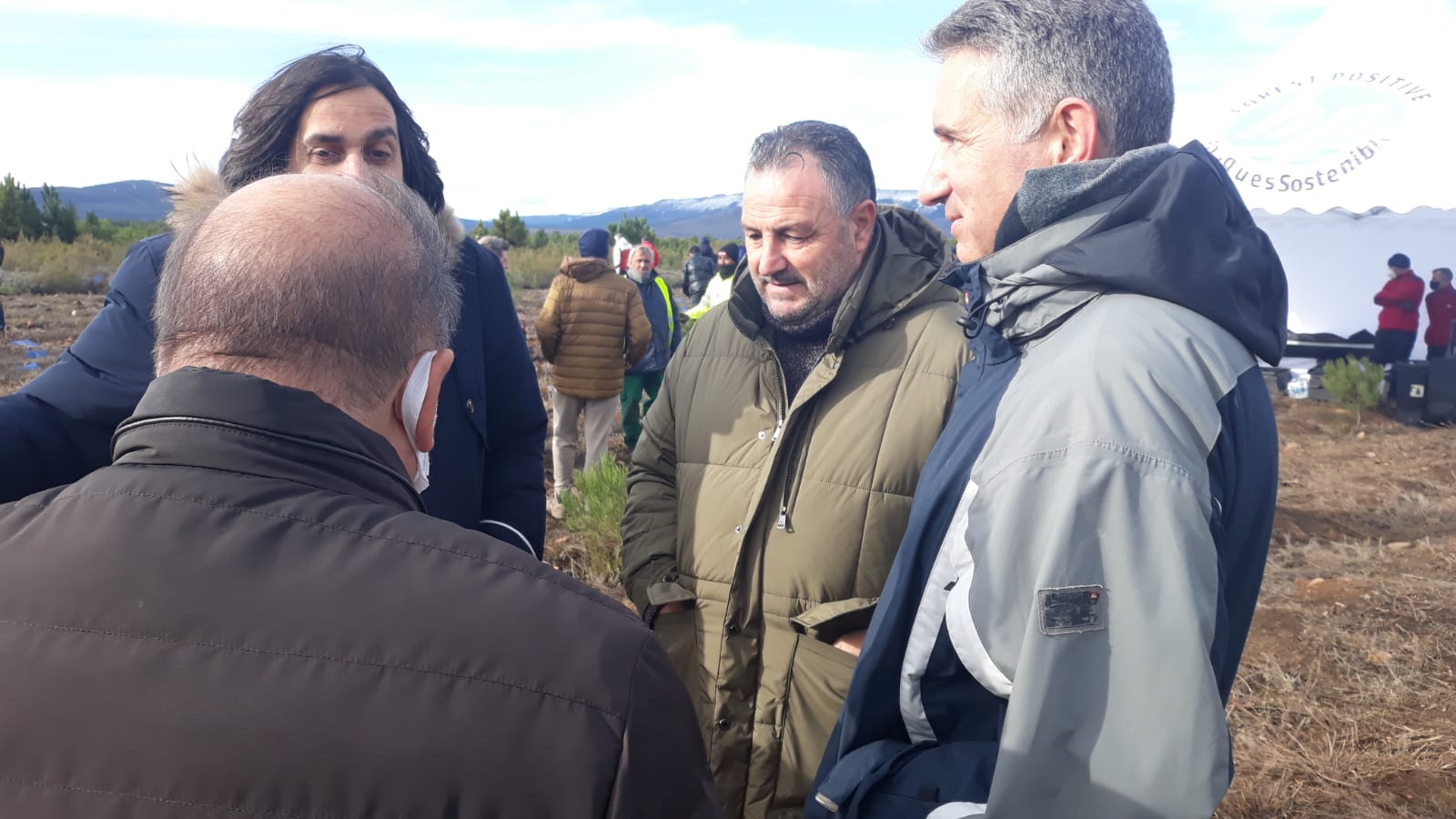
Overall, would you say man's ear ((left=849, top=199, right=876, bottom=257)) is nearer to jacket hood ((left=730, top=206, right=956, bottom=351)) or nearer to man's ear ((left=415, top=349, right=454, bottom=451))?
jacket hood ((left=730, top=206, right=956, bottom=351))

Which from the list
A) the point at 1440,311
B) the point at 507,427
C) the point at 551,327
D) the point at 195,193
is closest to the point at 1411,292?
the point at 1440,311

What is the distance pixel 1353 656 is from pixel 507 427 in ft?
12.1

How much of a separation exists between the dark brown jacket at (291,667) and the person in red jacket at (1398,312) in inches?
482

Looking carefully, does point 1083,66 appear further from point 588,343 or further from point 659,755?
point 588,343

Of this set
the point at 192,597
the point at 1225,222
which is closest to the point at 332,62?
the point at 192,597

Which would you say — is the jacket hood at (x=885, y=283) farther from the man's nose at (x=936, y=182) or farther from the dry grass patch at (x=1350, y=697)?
the dry grass patch at (x=1350, y=697)

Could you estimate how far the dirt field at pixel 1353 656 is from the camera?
9.84ft

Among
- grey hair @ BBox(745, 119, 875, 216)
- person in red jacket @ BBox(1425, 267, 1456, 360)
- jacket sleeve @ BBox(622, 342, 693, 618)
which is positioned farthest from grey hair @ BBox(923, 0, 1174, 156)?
person in red jacket @ BBox(1425, 267, 1456, 360)

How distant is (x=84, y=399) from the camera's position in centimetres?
162

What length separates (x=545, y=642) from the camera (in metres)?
0.81

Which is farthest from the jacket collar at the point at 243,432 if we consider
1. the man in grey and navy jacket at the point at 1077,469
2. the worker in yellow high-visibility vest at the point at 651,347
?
the worker in yellow high-visibility vest at the point at 651,347

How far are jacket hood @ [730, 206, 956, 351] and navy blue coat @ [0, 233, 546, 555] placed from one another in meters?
0.55

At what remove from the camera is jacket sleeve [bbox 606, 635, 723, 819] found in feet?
2.63

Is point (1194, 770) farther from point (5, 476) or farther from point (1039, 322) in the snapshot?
point (5, 476)
